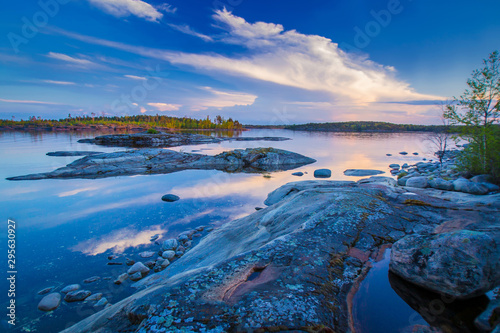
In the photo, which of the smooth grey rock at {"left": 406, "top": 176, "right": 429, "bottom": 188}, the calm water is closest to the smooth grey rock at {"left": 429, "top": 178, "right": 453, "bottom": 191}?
the smooth grey rock at {"left": 406, "top": 176, "right": 429, "bottom": 188}

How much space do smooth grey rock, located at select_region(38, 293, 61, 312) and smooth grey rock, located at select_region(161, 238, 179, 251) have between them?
281 centimetres

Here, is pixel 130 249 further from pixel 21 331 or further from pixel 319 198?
pixel 319 198

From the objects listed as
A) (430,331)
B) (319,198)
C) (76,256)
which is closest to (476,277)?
(430,331)

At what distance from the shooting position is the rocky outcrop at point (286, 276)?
246 cm

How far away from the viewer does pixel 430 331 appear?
2564mm

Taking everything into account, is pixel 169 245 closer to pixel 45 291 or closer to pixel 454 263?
pixel 45 291

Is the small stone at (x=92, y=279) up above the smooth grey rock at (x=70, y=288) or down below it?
below

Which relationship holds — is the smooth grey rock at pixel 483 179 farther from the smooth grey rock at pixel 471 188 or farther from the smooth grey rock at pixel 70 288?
the smooth grey rock at pixel 70 288

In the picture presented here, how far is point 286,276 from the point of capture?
3.21 m

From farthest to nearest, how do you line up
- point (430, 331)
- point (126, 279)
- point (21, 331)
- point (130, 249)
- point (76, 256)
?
point (130, 249) < point (76, 256) < point (126, 279) < point (21, 331) < point (430, 331)

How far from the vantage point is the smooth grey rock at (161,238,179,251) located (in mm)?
7451

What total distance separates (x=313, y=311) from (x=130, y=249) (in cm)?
686

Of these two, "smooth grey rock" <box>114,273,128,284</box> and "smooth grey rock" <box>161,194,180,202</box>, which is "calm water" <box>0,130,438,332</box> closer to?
"smooth grey rock" <box>114,273,128,284</box>

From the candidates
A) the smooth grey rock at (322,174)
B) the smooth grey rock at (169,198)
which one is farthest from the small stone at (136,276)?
the smooth grey rock at (322,174)
